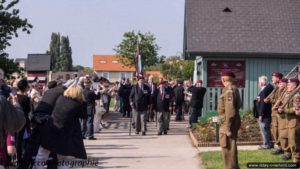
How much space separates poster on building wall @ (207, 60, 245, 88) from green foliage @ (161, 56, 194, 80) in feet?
106

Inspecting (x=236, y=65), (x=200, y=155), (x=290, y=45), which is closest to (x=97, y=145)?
(x=200, y=155)

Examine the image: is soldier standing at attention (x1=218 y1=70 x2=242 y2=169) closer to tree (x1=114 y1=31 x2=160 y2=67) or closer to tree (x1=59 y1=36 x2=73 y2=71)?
tree (x1=114 y1=31 x2=160 y2=67)

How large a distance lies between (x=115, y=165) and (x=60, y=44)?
125 meters

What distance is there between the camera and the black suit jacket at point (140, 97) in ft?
65.5

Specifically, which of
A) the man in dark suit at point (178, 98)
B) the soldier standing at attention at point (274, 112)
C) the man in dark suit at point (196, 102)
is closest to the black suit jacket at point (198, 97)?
the man in dark suit at point (196, 102)

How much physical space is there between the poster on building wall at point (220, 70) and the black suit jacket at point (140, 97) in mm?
3722

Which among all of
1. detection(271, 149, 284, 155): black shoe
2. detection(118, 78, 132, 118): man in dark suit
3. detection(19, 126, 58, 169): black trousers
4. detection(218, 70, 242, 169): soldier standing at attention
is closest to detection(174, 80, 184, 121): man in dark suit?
detection(118, 78, 132, 118): man in dark suit

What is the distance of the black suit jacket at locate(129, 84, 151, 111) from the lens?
65.5ft

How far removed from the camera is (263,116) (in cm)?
1477

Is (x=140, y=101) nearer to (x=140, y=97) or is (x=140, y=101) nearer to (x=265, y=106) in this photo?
(x=140, y=97)

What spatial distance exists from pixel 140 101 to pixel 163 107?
0.95 meters

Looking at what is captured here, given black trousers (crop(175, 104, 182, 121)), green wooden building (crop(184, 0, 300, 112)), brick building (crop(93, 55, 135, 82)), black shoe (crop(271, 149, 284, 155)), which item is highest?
brick building (crop(93, 55, 135, 82))

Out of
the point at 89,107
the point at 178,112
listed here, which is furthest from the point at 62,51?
the point at 89,107

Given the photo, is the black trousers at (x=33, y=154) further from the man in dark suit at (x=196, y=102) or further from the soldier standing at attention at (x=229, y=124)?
the man in dark suit at (x=196, y=102)
